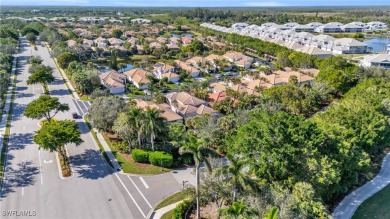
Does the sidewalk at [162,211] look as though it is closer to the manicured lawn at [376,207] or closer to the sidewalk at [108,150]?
the sidewalk at [108,150]

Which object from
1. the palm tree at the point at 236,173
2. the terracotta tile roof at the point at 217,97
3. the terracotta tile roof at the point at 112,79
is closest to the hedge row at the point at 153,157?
the palm tree at the point at 236,173

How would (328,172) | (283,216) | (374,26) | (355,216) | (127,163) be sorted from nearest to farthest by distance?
(283,216) < (328,172) < (355,216) < (127,163) < (374,26)

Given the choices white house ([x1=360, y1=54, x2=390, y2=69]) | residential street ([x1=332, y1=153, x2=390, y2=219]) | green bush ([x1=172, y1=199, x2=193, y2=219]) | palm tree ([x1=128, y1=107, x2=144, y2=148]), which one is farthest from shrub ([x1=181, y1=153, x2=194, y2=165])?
white house ([x1=360, y1=54, x2=390, y2=69])

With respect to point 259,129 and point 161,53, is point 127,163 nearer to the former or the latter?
point 259,129

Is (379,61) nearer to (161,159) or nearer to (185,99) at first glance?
(185,99)

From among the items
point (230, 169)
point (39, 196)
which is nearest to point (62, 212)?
point (39, 196)

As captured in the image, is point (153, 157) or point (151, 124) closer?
point (151, 124)

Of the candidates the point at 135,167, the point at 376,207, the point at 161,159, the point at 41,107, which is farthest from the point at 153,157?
the point at 376,207
